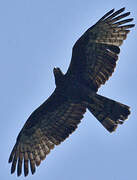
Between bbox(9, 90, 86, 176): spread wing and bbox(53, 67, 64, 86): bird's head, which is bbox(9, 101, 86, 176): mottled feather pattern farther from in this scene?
bbox(53, 67, 64, 86): bird's head

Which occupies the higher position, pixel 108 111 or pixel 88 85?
pixel 88 85

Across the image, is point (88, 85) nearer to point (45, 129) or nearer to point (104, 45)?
point (104, 45)

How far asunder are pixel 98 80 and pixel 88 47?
1.00 metres

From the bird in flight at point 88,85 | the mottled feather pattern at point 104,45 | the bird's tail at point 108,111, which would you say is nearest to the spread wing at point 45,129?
the bird in flight at point 88,85

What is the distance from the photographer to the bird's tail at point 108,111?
15.1 m

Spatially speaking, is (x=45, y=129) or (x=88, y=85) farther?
(x=45, y=129)

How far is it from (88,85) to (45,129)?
2022 millimetres

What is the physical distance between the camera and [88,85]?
15.4 meters

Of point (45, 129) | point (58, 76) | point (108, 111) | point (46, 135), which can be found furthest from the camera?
point (45, 129)

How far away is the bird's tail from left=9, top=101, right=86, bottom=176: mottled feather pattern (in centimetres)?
44

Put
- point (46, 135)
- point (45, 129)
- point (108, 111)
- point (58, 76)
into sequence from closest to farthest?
point (58, 76) < point (108, 111) < point (46, 135) < point (45, 129)

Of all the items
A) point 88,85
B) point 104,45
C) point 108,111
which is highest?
point 104,45

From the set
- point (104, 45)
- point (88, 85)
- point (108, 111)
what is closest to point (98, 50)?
point (104, 45)

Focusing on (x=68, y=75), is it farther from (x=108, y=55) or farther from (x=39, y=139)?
(x=39, y=139)
